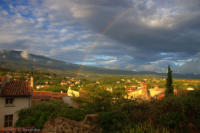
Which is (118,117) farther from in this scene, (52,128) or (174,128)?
(52,128)

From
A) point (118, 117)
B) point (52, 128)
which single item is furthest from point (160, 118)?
point (52, 128)

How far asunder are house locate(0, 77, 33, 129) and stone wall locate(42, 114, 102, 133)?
57.8ft

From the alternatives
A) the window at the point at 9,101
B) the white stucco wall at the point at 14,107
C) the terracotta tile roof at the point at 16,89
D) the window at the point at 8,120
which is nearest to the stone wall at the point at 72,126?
the white stucco wall at the point at 14,107

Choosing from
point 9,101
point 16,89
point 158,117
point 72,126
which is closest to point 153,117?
point 158,117

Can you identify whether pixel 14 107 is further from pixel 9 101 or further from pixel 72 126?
pixel 72 126

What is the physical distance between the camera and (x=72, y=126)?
734 centimetres

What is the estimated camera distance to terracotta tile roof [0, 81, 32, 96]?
78.0 ft

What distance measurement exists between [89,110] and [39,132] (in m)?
3.52

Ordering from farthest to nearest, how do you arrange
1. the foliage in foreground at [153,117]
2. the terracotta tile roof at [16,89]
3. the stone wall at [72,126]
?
the terracotta tile roof at [16,89] < the stone wall at [72,126] < the foliage in foreground at [153,117]

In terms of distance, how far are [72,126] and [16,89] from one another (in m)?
21.6

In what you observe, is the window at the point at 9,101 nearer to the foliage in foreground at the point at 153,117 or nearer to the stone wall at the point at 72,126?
the foliage in foreground at the point at 153,117

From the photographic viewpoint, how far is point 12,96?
933 inches

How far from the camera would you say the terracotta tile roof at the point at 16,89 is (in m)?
23.8

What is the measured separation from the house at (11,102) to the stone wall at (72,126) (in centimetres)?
1763
